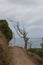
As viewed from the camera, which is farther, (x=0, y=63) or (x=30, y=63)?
(x=30, y=63)

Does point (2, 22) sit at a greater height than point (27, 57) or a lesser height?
greater

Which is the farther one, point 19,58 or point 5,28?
point 5,28

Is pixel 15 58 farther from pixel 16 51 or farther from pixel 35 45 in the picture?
pixel 35 45

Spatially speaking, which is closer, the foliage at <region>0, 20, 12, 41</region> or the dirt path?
the dirt path

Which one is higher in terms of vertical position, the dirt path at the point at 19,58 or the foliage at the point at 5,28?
the foliage at the point at 5,28

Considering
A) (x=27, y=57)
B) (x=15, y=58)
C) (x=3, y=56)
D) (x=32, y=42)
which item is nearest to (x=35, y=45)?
(x=32, y=42)

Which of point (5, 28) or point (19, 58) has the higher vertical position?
point (5, 28)

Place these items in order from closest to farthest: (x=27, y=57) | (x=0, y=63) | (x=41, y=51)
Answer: (x=0, y=63) < (x=27, y=57) < (x=41, y=51)

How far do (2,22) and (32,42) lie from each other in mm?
6745

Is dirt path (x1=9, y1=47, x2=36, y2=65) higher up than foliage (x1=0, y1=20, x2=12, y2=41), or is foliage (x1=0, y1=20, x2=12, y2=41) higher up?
foliage (x1=0, y1=20, x2=12, y2=41)

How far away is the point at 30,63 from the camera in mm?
20734

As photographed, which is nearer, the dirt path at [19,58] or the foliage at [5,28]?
the dirt path at [19,58]

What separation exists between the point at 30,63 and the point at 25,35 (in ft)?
34.8

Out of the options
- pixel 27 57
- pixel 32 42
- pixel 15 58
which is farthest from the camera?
pixel 32 42
